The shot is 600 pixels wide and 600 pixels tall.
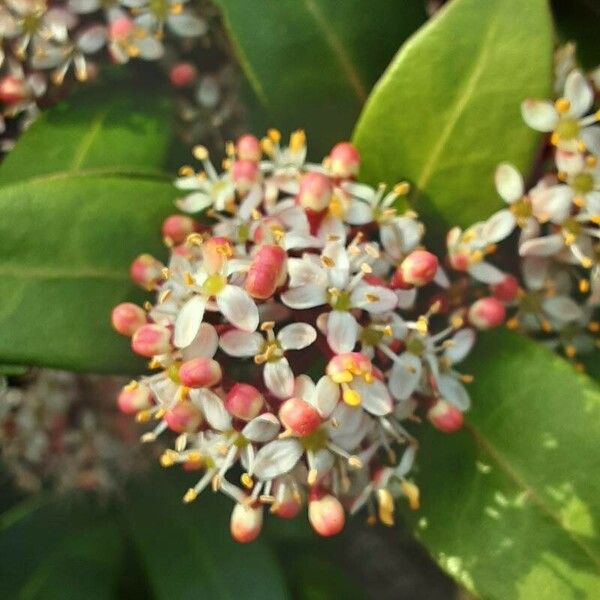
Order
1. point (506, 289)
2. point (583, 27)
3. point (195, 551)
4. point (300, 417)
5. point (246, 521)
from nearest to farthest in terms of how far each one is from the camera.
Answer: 1. point (300, 417)
2. point (246, 521)
3. point (506, 289)
4. point (583, 27)
5. point (195, 551)

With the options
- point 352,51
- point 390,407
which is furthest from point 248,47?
point 390,407

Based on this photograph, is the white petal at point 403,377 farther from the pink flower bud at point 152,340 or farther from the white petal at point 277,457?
the pink flower bud at point 152,340

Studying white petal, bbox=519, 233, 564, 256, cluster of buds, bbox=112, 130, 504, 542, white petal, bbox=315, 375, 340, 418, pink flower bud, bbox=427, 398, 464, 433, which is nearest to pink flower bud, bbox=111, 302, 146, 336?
cluster of buds, bbox=112, 130, 504, 542

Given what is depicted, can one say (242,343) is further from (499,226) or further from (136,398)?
(499,226)

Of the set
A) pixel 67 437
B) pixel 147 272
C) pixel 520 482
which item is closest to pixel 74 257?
pixel 147 272

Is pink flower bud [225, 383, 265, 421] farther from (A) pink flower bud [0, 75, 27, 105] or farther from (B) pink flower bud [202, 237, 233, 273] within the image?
(A) pink flower bud [0, 75, 27, 105]

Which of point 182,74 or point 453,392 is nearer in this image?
point 453,392
